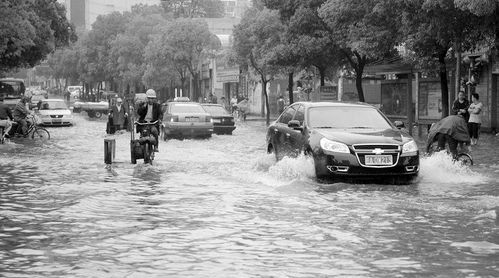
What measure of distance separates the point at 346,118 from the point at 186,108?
16377 millimetres

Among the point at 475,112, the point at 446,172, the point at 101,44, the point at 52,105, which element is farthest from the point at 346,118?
the point at 101,44

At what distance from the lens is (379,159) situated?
13055 millimetres

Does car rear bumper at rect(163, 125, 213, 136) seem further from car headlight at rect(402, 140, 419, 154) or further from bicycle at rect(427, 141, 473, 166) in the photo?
car headlight at rect(402, 140, 419, 154)

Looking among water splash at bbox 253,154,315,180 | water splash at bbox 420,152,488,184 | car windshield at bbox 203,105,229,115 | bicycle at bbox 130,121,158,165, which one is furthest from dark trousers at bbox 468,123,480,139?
car windshield at bbox 203,105,229,115

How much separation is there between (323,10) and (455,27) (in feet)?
34.0

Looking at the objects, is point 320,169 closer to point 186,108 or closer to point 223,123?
point 186,108

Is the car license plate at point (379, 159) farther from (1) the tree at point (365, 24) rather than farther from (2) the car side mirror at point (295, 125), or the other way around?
(1) the tree at point (365, 24)

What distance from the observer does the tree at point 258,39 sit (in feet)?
133

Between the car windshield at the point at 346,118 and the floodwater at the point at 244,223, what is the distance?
97 centimetres

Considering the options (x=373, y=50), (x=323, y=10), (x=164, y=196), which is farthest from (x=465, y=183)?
(x=323, y=10)

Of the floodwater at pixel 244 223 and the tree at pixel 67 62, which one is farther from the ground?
the tree at pixel 67 62

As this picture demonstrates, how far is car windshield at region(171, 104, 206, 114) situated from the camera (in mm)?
30031

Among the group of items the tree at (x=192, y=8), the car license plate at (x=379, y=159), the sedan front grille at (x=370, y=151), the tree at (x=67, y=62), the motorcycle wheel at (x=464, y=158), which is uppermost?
the tree at (x=192, y=8)

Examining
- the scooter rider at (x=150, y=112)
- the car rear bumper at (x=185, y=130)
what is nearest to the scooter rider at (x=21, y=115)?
the car rear bumper at (x=185, y=130)
